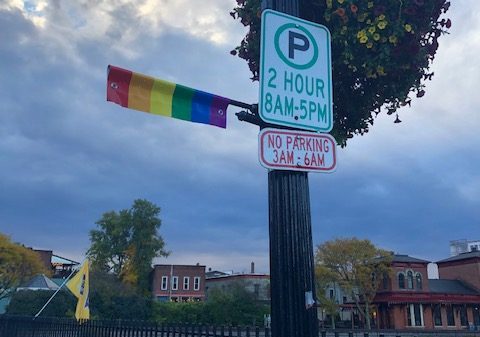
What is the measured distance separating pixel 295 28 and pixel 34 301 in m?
41.1

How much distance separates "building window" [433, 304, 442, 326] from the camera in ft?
174

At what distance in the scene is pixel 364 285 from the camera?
49000 mm

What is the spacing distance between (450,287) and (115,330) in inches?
2279

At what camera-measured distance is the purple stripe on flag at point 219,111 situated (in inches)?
115

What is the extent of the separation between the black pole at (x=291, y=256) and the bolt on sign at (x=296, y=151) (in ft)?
0.54

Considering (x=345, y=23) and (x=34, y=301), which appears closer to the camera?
(x=345, y=23)

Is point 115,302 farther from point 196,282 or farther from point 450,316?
point 450,316

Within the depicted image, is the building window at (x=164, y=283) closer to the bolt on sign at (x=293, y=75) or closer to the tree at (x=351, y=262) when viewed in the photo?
the tree at (x=351, y=262)

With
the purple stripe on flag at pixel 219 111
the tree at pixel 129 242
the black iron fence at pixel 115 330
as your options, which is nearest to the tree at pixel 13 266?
the tree at pixel 129 242

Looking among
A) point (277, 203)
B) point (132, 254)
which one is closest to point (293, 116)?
point (277, 203)

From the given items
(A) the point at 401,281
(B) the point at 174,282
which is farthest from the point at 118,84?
(B) the point at 174,282

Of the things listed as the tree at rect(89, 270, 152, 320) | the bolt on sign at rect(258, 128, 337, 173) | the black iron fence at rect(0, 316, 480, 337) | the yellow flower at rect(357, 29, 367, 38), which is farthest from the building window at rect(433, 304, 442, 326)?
the bolt on sign at rect(258, 128, 337, 173)

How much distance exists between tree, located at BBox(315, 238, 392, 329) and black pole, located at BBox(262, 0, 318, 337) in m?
46.8

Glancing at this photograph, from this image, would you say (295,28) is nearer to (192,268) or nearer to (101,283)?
(101,283)
